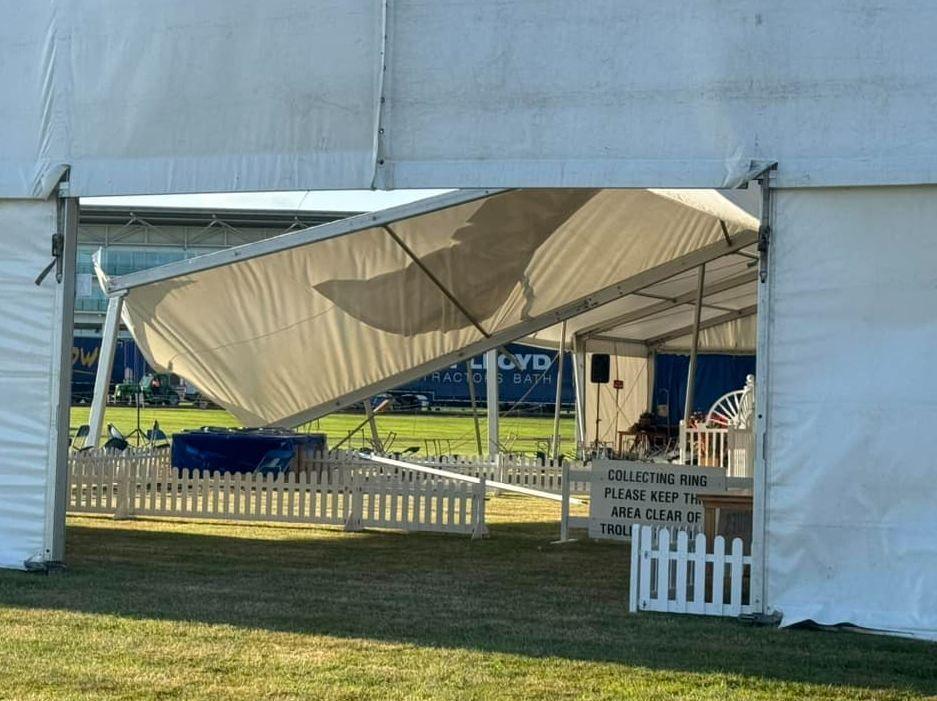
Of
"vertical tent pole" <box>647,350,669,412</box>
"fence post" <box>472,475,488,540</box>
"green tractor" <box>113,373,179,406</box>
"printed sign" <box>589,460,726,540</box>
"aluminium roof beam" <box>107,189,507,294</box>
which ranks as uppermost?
"aluminium roof beam" <box>107,189,507,294</box>

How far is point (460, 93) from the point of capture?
923cm

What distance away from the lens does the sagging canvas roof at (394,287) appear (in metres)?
13.7

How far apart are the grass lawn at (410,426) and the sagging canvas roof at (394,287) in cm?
1423

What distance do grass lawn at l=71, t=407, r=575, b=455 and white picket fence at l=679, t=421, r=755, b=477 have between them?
9.51 metres

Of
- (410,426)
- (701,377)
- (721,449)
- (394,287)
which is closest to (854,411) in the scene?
(394,287)

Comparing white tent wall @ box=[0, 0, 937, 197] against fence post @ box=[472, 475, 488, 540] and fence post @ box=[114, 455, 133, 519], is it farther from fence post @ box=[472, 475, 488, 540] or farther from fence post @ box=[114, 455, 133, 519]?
fence post @ box=[114, 455, 133, 519]

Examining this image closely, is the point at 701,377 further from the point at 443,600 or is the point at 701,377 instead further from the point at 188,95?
the point at 188,95

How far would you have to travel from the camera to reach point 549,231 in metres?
14.3

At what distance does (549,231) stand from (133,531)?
530cm

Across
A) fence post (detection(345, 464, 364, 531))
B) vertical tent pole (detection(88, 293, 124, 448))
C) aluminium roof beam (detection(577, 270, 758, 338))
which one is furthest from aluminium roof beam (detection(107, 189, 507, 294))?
aluminium roof beam (detection(577, 270, 758, 338))

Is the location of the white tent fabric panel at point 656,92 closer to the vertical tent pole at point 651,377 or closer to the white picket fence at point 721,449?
the white picket fence at point 721,449

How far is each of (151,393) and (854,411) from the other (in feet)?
163

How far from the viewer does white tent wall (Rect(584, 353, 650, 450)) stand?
30328 millimetres

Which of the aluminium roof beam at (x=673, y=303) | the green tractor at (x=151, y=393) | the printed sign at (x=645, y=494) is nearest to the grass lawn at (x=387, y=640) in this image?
the printed sign at (x=645, y=494)
